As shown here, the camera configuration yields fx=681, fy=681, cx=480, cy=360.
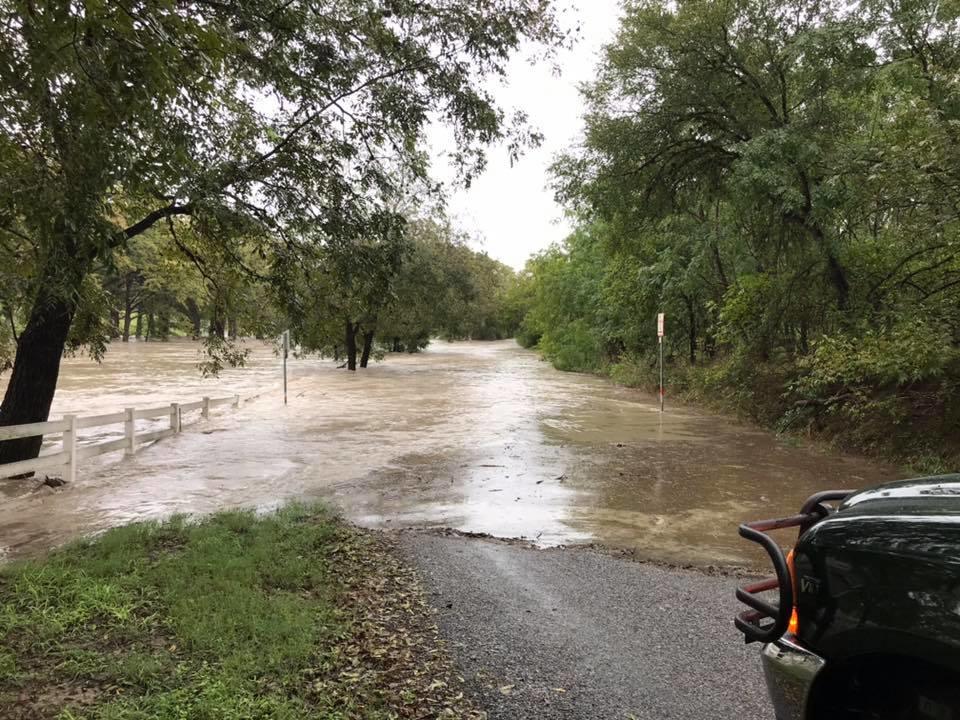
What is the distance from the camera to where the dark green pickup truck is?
1.82m

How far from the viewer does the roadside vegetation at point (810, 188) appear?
11.1 metres

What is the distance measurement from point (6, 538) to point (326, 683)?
6.00 m

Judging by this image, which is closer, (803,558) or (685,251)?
(803,558)

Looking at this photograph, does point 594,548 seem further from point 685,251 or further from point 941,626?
point 685,251

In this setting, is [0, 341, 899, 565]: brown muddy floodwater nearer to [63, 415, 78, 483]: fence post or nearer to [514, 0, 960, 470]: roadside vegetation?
[63, 415, 78, 483]: fence post

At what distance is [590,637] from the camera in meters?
4.48

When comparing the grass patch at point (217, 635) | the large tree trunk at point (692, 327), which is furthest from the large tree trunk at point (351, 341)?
the grass patch at point (217, 635)

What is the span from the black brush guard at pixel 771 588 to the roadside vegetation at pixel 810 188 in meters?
8.56

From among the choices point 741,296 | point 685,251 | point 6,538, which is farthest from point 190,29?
point 685,251

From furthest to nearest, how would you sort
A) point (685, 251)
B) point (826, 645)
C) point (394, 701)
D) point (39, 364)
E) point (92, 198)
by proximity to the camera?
point (685, 251) < point (39, 364) < point (92, 198) < point (394, 701) < point (826, 645)

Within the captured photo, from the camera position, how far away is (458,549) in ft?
22.0

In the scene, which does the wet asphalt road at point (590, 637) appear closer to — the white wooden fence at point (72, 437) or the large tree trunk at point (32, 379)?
the white wooden fence at point (72, 437)

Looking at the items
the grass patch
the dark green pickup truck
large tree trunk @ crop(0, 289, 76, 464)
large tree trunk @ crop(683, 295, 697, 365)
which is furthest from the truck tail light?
large tree trunk @ crop(683, 295, 697, 365)

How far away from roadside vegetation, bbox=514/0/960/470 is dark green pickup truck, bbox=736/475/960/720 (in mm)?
8972
